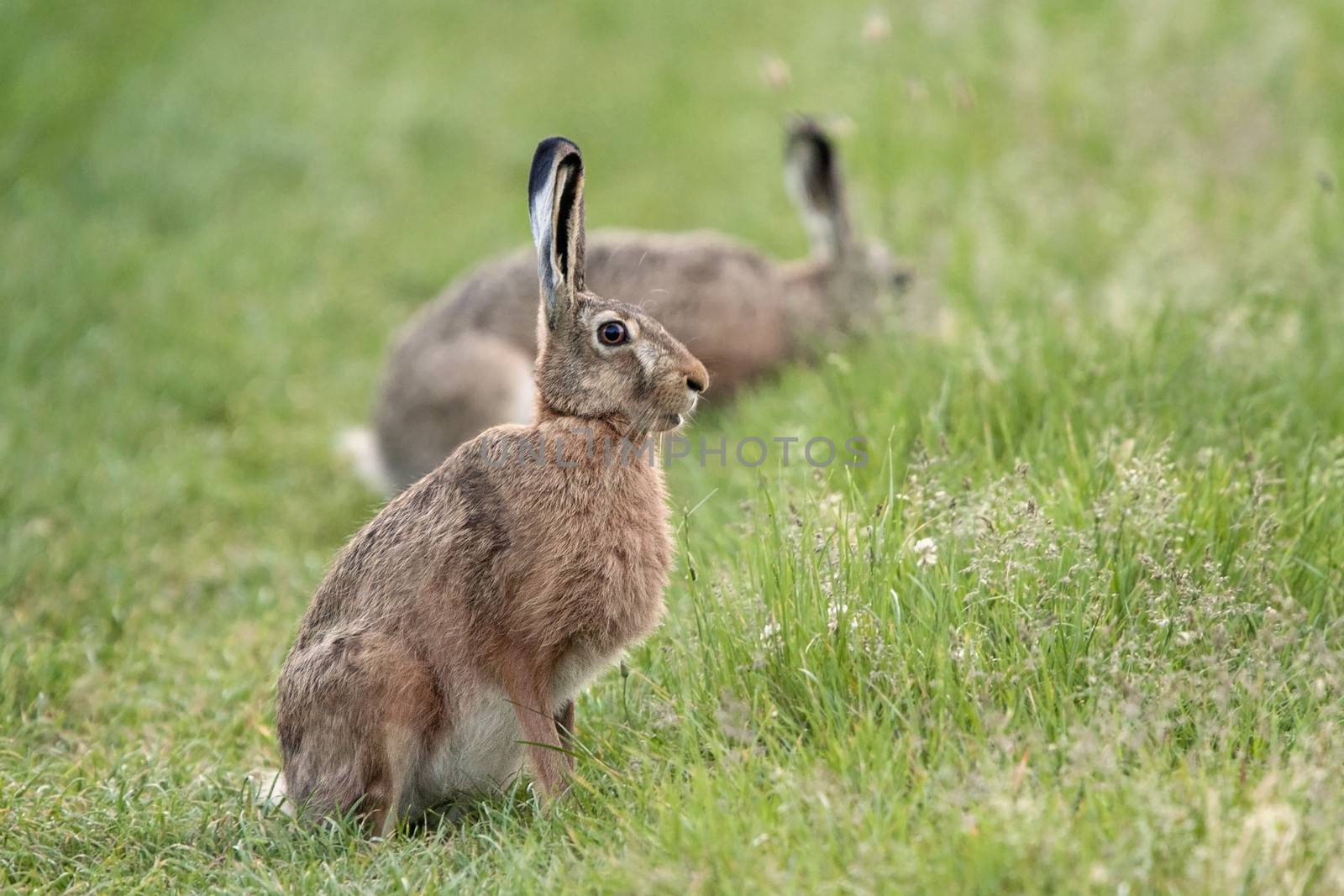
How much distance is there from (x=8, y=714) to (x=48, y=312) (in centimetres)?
433

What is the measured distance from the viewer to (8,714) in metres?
4.92

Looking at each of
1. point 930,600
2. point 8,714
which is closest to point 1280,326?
point 930,600

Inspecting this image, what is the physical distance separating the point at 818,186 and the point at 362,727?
546 centimetres

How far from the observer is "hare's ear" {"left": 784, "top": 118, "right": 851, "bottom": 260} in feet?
26.9

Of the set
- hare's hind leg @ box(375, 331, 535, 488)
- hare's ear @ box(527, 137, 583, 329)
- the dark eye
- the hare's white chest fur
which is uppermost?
hare's ear @ box(527, 137, 583, 329)

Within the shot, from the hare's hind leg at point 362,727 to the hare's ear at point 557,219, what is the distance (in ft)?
3.65

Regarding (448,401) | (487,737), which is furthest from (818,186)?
(487,737)

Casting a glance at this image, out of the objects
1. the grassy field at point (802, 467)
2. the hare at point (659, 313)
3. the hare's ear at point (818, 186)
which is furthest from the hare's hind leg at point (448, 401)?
the hare's ear at point (818, 186)

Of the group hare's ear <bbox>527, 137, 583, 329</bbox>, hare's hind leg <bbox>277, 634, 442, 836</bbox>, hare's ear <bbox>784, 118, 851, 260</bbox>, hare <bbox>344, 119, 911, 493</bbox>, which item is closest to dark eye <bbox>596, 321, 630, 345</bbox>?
hare's ear <bbox>527, 137, 583, 329</bbox>

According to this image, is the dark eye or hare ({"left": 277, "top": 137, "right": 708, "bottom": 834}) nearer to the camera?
hare ({"left": 277, "top": 137, "right": 708, "bottom": 834})

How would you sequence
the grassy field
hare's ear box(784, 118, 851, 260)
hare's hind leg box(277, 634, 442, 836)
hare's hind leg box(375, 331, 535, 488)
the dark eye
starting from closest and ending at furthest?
the grassy field, hare's hind leg box(277, 634, 442, 836), the dark eye, hare's hind leg box(375, 331, 535, 488), hare's ear box(784, 118, 851, 260)

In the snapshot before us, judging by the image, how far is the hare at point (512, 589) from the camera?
398cm

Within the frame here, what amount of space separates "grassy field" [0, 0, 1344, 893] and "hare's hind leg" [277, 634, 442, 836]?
0.17 metres

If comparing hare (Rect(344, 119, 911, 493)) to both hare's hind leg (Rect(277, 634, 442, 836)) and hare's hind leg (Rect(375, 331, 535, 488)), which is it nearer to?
hare's hind leg (Rect(375, 331, 535, 488))
